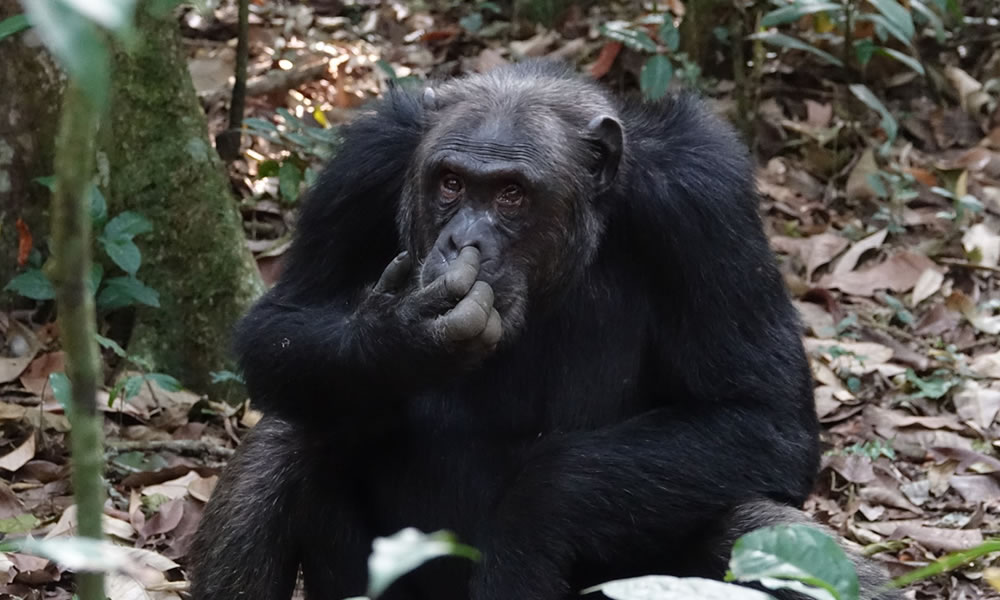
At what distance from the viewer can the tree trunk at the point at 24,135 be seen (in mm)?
8109

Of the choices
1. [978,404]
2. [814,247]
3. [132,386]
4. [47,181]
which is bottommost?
[978,404]

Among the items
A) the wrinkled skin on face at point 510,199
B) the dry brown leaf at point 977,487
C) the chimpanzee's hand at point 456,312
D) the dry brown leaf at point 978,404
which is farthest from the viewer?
the dry brown leaf at point 978,404

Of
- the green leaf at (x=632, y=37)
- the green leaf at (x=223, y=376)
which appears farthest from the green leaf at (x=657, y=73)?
the green leaf at (x=223, y=376)

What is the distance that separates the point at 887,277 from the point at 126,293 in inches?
215

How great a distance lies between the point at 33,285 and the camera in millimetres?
7793

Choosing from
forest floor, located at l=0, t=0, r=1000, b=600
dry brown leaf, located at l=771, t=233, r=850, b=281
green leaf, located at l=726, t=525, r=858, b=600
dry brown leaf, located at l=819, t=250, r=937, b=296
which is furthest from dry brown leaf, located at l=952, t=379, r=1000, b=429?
green leaf, located at l=726, t=525, r=858, b=600

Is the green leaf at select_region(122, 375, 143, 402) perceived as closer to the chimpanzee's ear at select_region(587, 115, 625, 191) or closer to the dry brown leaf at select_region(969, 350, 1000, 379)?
the chimpanzee's ear at select_region(587, 115, 625, 191)

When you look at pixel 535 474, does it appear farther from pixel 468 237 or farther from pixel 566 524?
pixel 468 237

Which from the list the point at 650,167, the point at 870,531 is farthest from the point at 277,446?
the point at 870,531

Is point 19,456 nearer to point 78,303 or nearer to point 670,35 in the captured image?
point 78,303

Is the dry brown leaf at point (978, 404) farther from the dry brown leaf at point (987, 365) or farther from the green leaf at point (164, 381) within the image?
the green leaf at point (164, 381)

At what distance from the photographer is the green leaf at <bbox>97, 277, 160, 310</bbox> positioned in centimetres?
782

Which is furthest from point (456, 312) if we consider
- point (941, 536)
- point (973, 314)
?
point (973, 314)

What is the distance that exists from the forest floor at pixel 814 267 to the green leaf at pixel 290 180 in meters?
0.02
